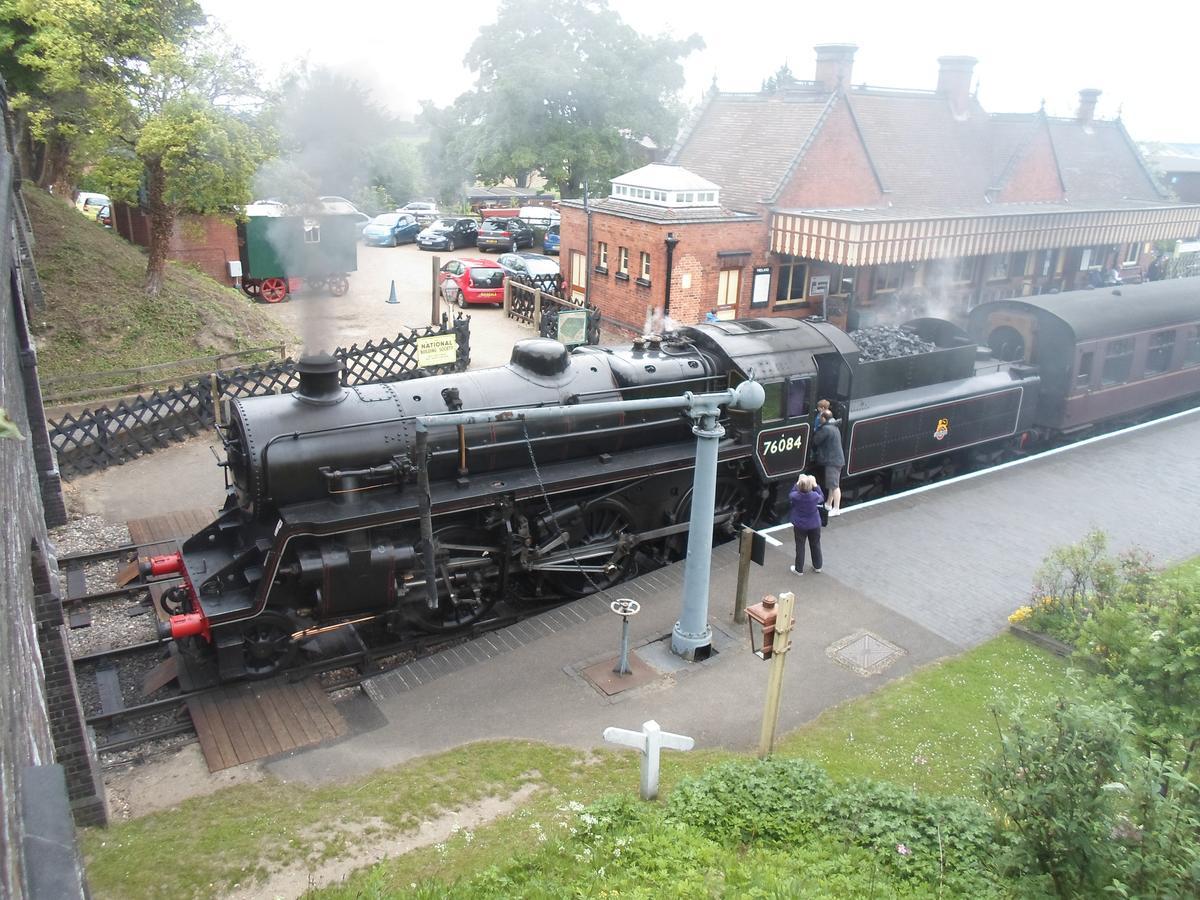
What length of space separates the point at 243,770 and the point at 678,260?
16.5 meters

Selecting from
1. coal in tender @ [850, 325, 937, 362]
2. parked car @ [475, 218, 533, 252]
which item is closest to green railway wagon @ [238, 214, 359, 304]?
coal in tender @ [850, 325, 937, 362]

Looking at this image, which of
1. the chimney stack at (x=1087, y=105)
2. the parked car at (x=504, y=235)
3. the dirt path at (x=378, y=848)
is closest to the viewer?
the dirt path at (x=378, y=848)

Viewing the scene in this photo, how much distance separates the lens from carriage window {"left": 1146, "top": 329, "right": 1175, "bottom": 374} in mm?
17625

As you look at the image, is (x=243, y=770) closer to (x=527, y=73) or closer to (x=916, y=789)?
(x=916, y=789)

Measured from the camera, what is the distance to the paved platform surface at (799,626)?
8016mm

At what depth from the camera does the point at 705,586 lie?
8.91 m

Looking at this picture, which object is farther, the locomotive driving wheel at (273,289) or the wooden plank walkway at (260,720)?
the locomotive driving wheel at (273,289)

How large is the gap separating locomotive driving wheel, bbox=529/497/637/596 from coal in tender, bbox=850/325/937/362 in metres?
5.27

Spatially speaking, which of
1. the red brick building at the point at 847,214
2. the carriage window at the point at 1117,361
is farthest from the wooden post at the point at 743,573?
the carriage window at the point at 1117,361

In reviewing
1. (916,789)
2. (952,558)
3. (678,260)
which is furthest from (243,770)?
(678,260)

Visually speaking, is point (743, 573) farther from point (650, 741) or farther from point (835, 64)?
point (835, 64)

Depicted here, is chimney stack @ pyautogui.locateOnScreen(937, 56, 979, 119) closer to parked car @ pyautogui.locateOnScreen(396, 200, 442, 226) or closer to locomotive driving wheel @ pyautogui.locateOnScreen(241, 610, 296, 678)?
parked car @ pyautogui.locateOnScreen(396, 200, 442, 226)

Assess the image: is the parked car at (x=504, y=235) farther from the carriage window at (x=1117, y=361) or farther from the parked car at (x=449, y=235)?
the carriage window at (x=1117, y=361)

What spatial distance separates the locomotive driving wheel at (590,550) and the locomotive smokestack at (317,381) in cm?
288
